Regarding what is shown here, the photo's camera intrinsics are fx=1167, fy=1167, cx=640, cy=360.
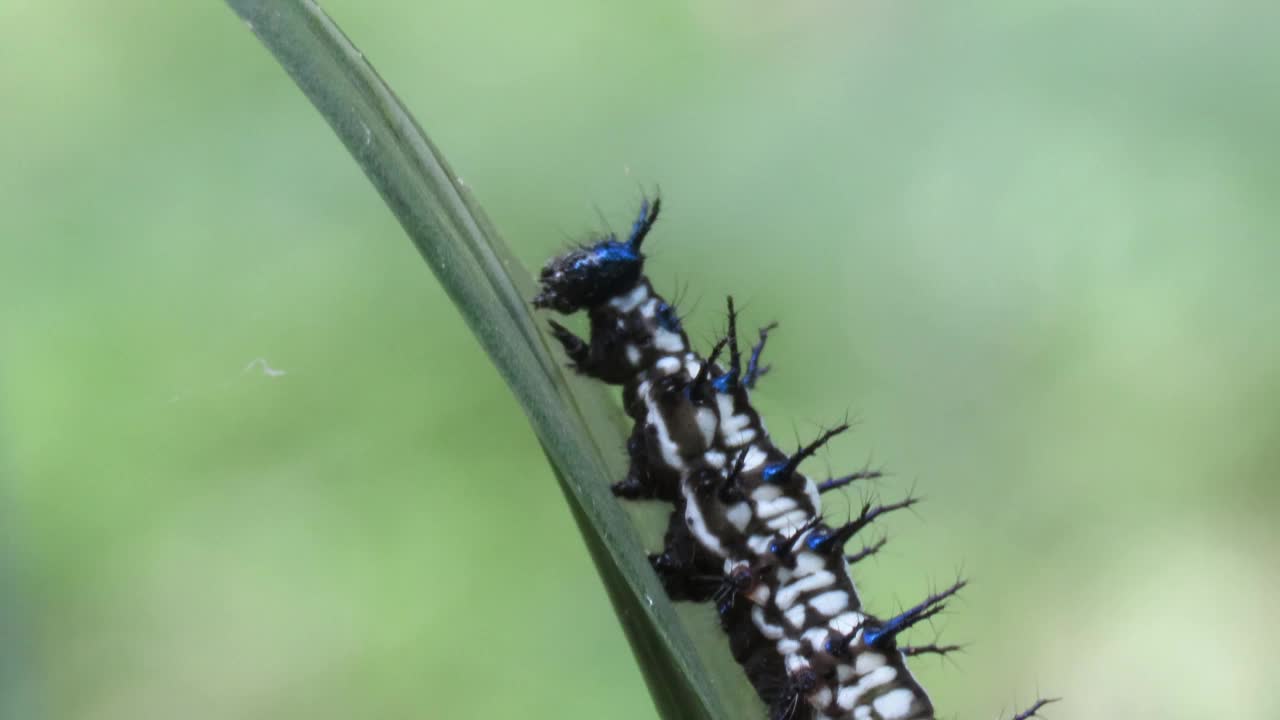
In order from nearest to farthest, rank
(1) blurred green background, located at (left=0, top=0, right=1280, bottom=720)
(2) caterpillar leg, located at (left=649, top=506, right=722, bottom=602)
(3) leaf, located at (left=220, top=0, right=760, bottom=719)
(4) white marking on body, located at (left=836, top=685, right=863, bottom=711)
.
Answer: (3) leaf, located at (left=220, top=0, right=760, bottom=719), (2) caterpillar leg, located at (left=649, top=506, right=722, bottom=602), (4) white marking on body, located at (left=836, top=685, right=863, bottom=711), (1) blurred green background, located at (left=0, top=0, right=1280, bottom=720)

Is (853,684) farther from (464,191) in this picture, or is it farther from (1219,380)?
(1219,380)

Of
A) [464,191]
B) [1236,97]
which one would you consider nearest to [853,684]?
[464,191]

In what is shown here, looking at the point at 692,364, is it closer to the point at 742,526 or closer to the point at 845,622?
the point at 742,526

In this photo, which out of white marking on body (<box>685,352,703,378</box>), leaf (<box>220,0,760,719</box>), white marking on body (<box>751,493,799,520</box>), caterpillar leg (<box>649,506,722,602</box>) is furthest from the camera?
white marking on body (<box>685,352,703,378</box>)

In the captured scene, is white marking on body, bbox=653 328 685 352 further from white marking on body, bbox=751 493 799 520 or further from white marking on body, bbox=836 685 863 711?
white marking on body, bbox=836 685 863 711

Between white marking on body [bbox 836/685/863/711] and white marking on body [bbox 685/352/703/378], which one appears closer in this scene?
white marking on body [bbox 836/685/863/711]

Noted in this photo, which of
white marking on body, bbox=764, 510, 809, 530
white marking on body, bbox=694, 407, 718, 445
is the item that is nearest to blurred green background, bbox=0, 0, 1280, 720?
white marking on body, bbox=764, 510, 809, 530

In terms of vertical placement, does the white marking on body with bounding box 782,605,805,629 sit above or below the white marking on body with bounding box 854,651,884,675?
above
